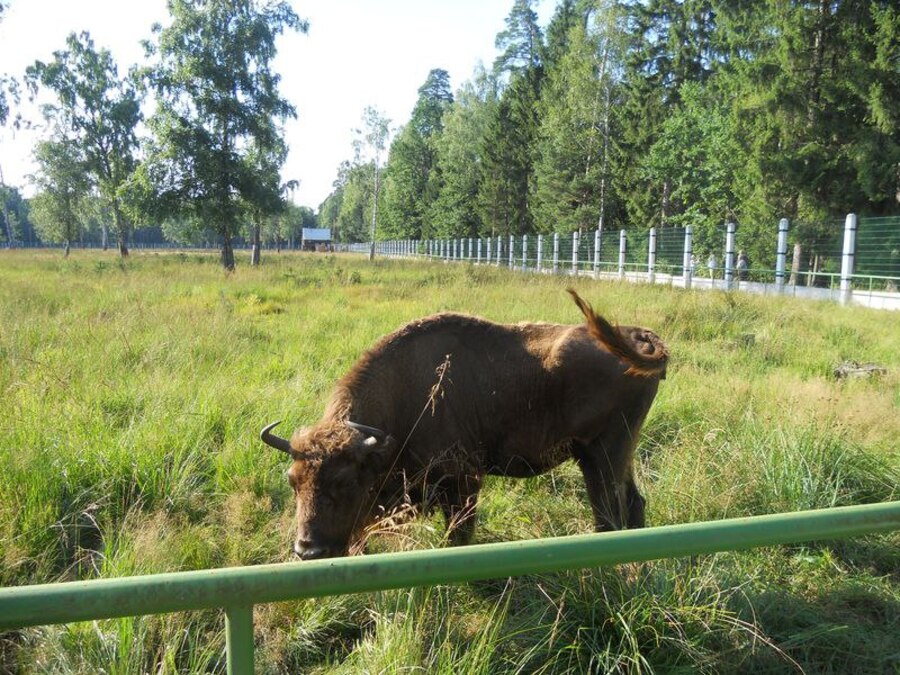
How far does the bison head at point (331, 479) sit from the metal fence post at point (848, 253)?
17.5 metres

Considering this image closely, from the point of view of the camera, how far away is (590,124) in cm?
3462

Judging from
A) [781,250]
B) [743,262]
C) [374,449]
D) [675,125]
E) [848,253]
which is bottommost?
[374,449]

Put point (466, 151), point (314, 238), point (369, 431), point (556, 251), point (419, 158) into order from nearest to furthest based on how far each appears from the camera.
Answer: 1. point (369, 431)
2. point (556, 251)
3. point (466, 151)
4. point (419, 158)
5. point (314, 238)

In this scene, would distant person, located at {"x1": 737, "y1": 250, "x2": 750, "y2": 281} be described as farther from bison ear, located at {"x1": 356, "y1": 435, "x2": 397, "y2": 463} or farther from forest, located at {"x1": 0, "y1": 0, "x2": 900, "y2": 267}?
bison ear, located at {"x1": 356, "y1": 435, "x2": 397, "y2": 463}

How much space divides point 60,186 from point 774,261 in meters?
50.4

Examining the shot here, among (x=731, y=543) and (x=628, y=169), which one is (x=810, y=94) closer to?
(x=628, y=169)

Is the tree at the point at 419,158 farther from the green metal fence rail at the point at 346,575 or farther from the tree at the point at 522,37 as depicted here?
the green metal fence rail at the point at 346,575

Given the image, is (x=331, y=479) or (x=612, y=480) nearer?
(x=331, y=479)

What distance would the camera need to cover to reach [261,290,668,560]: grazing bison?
3686mm

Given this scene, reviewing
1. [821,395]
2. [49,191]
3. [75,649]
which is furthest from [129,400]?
[49,191]

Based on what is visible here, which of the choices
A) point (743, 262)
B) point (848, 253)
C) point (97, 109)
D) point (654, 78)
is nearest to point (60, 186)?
point (97, 109)

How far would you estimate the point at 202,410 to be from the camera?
200 inches

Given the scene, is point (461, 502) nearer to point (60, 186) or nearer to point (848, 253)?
point (848, 253)

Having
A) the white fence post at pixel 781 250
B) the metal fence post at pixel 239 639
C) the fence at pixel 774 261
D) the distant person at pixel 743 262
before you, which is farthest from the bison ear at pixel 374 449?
the distant person at pixel 743 262
